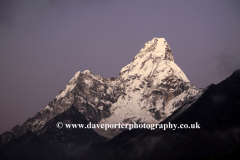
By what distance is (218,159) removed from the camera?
186 m

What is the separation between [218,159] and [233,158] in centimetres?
890

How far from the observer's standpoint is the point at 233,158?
587 ft
